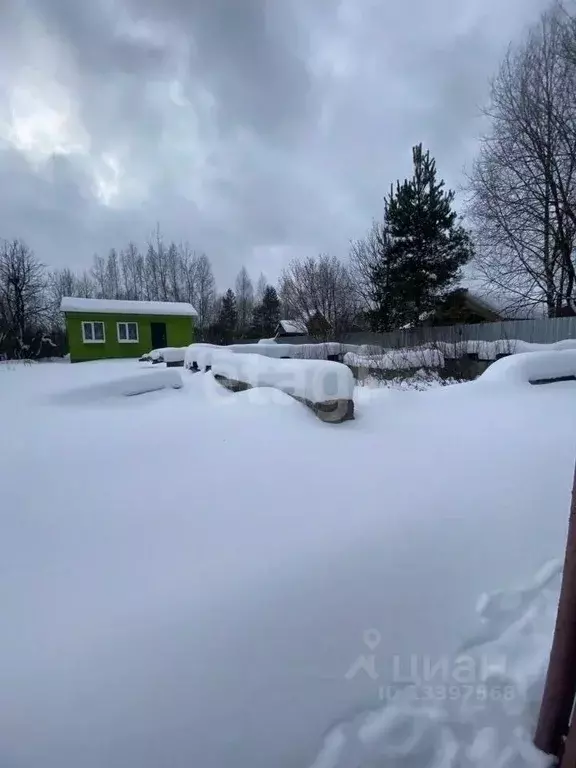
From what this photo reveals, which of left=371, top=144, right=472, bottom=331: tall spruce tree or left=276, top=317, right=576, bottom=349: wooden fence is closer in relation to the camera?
left=276, top=317, right=576, bottom=349: wooden fence

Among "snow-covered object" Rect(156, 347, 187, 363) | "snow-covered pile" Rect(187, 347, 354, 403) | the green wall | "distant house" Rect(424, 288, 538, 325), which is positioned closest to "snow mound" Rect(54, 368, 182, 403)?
"snow-covered pile" Rect(187, 347, 354, 403)

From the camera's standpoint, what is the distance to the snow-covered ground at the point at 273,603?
4.18ft

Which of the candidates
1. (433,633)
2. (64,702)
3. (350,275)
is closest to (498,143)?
(350,275)

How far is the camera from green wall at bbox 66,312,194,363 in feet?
70.5

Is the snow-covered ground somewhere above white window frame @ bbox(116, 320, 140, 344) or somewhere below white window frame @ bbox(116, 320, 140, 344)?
below

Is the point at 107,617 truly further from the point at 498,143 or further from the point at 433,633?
the point at 498,143

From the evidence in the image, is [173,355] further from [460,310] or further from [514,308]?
[460,310]

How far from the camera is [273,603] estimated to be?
175 cm

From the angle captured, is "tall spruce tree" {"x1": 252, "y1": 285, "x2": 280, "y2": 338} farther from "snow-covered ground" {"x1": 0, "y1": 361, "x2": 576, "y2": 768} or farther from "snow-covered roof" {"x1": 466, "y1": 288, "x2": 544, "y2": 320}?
"snow-covered ground" {"x1": 0, "y1": 361, "x2": 576, "y2": 768}

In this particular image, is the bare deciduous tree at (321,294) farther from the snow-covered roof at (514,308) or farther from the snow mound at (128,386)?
the snow mound at (128,386)

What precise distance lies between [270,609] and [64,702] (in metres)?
0.81

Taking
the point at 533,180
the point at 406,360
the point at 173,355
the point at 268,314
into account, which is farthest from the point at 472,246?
the point at 268,314

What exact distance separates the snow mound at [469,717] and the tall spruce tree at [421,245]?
20.4 meters

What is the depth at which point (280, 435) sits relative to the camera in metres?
3.94
